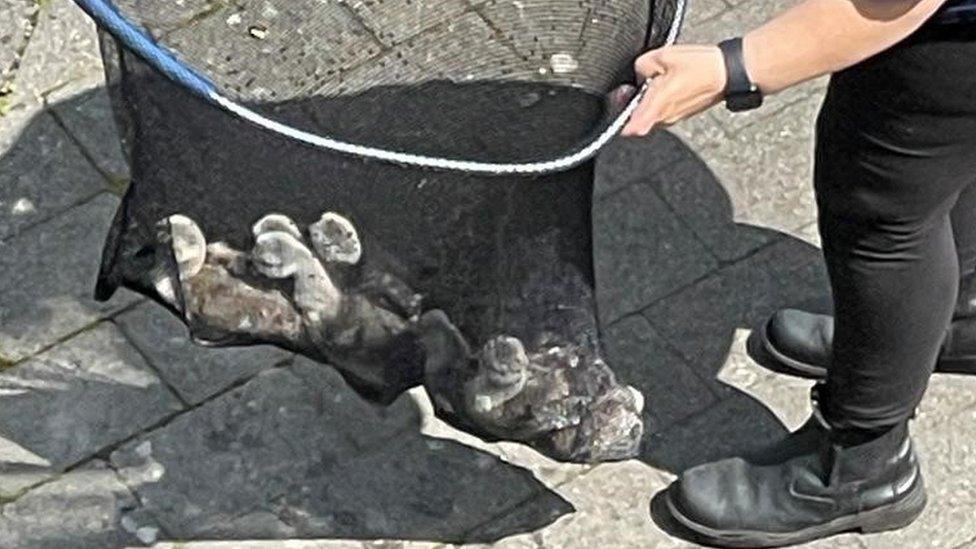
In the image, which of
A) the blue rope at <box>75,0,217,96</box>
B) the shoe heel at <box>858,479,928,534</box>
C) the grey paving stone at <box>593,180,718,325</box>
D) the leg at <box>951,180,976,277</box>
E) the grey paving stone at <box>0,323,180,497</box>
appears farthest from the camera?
the grey paving stone at <box>593,180,718,325</box>

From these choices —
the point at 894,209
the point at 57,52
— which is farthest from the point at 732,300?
the point at 57,52

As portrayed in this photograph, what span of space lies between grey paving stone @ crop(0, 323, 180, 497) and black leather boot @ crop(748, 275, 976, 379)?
114 centimetres

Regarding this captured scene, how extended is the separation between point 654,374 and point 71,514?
112 centimetres

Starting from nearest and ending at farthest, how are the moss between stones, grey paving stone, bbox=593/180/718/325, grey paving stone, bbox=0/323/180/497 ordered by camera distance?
grey paving stone, bbox=0/323/180/497 → grey paving stone, bbox=593/180/718/325 → the moss between stones

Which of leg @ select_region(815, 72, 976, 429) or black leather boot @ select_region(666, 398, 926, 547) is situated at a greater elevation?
leg @ select_region(815, 72, 976, 429)

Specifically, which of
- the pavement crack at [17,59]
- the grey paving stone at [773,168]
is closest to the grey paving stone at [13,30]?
the pavement crack at [17,59]

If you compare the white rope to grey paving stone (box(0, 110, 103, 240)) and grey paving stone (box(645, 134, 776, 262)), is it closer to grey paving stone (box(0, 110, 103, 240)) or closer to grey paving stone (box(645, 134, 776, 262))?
grey paving stone (box(645, 134, 776, 262))

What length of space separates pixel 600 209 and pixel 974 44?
4.50ft

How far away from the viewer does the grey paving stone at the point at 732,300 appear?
384cm

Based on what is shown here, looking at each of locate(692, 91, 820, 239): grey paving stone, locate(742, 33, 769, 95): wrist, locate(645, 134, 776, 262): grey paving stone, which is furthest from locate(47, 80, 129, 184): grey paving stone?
locate(742, 33, 769, 95): wrist

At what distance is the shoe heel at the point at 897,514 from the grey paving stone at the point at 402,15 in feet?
4.00

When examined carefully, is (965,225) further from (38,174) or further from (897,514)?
(38,174)

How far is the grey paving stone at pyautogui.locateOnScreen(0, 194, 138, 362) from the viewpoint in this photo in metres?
3.82

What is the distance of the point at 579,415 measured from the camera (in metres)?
3.14
